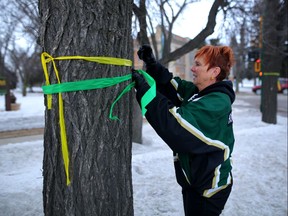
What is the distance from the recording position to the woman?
1768 mm

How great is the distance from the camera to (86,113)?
185 centimetres

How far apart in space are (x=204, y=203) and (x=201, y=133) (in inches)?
23.7

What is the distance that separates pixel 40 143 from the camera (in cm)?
679

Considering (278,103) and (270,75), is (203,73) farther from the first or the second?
(278,103)

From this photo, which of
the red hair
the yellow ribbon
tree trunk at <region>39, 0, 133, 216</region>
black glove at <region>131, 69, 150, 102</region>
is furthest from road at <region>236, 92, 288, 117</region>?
the yellow ribbon

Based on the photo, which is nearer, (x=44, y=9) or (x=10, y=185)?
(x=44, y=9)

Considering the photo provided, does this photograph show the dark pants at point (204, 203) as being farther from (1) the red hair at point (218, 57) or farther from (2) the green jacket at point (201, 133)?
(1) the red hair at point (218, 57)

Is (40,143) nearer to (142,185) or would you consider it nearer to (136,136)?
(136,136)

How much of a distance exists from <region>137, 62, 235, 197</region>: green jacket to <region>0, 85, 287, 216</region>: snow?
151cm

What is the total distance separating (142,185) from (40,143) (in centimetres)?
337

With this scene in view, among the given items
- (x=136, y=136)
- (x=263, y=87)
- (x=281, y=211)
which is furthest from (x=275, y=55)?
(x=281, y=211)

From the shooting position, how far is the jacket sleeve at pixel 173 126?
5.71 ft

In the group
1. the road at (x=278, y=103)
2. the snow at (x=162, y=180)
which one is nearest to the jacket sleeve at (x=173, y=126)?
the snow at (x=162, y=180)

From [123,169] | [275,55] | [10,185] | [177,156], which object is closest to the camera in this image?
[123,169]
